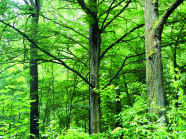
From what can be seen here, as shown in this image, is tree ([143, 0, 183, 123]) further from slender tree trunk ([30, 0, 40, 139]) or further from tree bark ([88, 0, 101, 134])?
slender tree trunk ([30, 0, 40, 139])

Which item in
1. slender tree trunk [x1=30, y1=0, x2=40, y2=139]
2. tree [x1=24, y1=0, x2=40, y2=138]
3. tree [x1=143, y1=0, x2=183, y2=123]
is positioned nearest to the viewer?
tree [x1=143, y1=0, x2=183, y2=123]

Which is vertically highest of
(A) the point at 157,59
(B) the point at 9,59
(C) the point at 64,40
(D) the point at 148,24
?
(C) the point at 64,40

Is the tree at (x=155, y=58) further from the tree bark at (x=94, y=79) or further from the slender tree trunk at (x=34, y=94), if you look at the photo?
the slender tree trunk at (x=34, y=94)

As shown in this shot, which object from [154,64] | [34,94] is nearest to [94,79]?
[154,64]

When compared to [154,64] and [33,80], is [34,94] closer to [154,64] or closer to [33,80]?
[33,80]

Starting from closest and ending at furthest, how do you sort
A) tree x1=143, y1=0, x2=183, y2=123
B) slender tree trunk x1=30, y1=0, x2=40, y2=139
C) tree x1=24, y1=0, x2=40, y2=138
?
tree x1=143, y1=0, x2=183, y2=123, tree x1=24, y1=0, x2=40, y2=138, slender tree trunk x1=30, y1=0, x2=40, y2=139

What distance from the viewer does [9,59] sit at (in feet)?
17.1

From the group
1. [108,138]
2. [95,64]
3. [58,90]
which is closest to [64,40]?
[95,64]

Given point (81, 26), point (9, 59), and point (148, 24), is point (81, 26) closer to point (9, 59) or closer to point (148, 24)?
point (9, 59)

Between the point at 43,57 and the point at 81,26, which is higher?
the point at 81,26

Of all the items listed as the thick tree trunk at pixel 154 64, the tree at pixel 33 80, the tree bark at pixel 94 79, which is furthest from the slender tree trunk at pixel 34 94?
the thick tree trunk at pixel 154 64

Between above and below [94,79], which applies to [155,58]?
above

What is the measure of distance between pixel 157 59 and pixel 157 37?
1.62 feet

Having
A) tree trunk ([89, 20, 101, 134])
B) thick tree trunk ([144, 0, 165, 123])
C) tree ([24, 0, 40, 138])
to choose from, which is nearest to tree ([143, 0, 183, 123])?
thick tree trunk ([144, 0, 165, 123])
